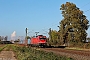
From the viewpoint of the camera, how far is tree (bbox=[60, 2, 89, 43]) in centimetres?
7888

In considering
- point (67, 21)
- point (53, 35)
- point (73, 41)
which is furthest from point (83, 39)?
point (53, 35)

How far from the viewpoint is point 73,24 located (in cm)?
8069

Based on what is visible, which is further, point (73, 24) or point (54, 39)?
point (54, 39)

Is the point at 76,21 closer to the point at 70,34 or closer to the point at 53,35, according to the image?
the point at 70,34

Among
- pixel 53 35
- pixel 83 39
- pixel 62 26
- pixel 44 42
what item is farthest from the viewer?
pixel 53 35

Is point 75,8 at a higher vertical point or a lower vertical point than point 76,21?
higher

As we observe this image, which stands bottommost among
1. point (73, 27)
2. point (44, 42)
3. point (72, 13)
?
point (44, 42)

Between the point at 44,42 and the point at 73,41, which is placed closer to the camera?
the point at 44,42

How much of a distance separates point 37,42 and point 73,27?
14802 millimetres

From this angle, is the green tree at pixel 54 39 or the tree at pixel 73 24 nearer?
the tree at pixel 73 24

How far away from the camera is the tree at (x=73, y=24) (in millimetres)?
78875

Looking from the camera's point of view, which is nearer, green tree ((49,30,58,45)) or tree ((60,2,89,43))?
tree ((60,2,89,43))

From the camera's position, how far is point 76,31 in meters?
78.9

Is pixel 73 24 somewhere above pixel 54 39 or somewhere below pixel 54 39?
above
